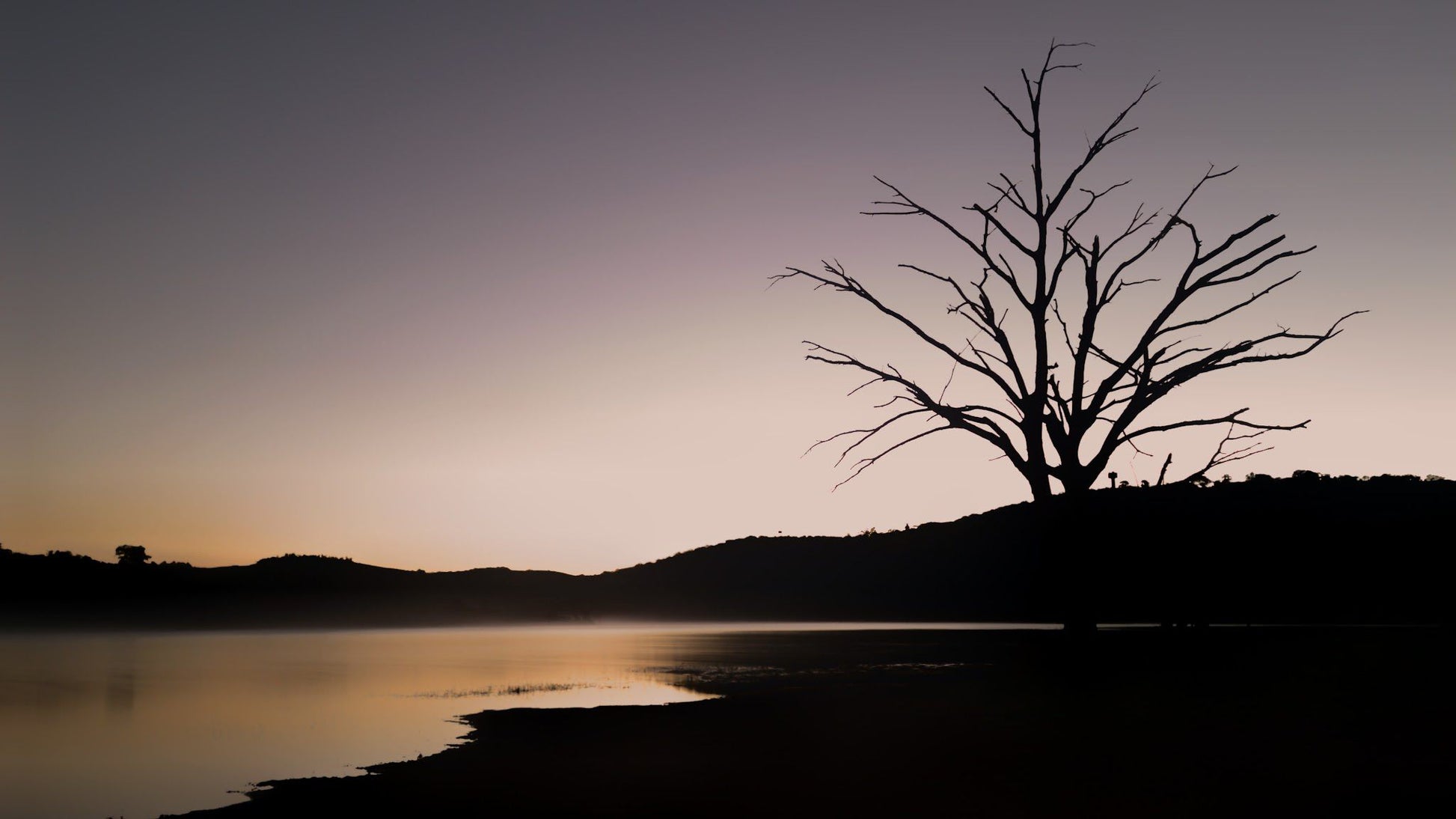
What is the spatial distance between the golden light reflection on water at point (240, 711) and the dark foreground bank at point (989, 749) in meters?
2.22

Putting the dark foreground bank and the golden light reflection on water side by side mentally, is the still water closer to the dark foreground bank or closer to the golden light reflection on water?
the golden light reflection on water

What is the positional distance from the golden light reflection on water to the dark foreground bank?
7.30 feet

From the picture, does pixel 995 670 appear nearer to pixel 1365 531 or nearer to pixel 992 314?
pixel 992 314

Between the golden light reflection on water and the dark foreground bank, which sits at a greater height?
the dark foreground bank

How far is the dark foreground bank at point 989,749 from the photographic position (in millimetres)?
9211

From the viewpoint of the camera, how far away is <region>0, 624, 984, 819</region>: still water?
15508 millimetres

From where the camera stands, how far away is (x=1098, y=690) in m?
15.7

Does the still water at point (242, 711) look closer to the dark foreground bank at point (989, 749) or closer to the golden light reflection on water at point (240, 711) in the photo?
the golden light reflection on water at point (240, 711)

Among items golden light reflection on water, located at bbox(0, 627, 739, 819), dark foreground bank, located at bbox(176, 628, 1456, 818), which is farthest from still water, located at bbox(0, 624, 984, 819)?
dark foreground bank, located at bbox(176, 628, 1456, 818)

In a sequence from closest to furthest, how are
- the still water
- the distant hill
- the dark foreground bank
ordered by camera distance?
1. the dark foreground bank
2. the still water
3. the distant hill

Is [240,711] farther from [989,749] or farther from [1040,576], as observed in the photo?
[1040,576]

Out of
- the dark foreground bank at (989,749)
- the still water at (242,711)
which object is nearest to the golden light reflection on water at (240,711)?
the still water at (242,711)

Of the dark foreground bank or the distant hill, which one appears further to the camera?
the distant hill

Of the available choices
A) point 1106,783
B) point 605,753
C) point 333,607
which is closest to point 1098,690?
point 1106,783
